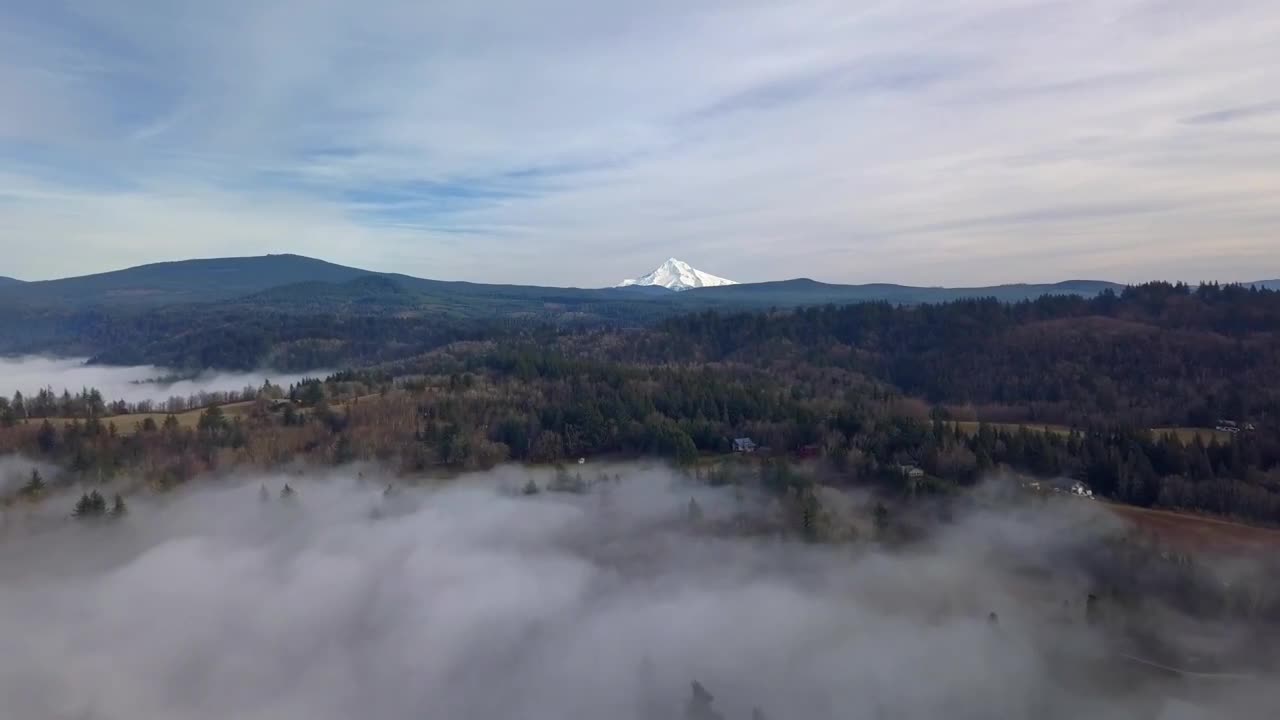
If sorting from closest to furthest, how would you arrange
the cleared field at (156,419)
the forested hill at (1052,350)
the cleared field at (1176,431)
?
the cleared field at (1176,431), the cleared field at (156,419), the forested hill at (1052,350)

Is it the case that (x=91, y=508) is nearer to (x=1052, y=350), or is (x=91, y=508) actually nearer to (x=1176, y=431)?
(x=1176, y=431)

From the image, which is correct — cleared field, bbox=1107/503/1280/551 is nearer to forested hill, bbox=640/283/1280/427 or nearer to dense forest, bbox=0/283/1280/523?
dense forest, bbox=0/283/1280/523

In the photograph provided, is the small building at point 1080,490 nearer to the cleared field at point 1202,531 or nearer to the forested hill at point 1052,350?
the cleared field at point 1202,531

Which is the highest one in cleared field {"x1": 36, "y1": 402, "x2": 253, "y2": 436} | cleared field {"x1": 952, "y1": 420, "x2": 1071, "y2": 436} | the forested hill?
the forested hill

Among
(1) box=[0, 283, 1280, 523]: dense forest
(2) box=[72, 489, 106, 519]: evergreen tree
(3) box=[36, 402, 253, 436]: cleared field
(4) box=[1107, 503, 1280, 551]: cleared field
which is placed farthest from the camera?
(3) box=[36, 402, 253, 436]: cleared field

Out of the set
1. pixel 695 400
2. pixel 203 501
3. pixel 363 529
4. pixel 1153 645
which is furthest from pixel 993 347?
pixel 203 501

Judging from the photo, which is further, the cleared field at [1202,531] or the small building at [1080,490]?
the small building at [1080,490]

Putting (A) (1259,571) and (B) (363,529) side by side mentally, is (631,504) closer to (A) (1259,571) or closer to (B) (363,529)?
(B) (363,529)

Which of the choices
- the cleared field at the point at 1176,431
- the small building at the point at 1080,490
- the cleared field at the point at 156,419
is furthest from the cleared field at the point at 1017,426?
the cleared field at the point at 156,419

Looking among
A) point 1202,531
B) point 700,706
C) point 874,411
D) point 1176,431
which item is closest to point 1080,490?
point 1202,531

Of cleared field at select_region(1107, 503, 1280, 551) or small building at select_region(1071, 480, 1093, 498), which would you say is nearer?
cleared field at select_region(1107, 503, 1280, 551)

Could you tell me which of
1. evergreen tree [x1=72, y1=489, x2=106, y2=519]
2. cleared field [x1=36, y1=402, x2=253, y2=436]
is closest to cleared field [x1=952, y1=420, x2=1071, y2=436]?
evergreen tree [x1=72, y1=489, x2=106, y2=519]
